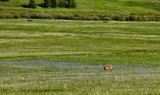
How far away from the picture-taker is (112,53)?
215 ft

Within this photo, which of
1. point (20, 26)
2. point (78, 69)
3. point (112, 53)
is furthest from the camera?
point (20, 26)

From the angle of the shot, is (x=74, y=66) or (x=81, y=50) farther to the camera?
(x=81, y=50)

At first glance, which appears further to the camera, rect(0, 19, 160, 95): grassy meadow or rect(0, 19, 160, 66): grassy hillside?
rect(0, 19, 160, 66): grassy hillside

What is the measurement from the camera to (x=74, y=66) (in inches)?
1953

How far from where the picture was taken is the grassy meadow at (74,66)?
96.2 ft

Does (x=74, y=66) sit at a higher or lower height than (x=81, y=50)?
higher

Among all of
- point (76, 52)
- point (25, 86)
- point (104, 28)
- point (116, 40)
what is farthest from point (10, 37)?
point (25, 86)

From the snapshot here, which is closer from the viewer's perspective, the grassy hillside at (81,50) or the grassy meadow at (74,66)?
the grassy meadow at (74,66)

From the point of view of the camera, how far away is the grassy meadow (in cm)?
2933

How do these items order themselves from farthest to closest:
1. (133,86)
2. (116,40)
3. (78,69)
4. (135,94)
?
(116,40)
(78,69)
(133,86)
(135,94)

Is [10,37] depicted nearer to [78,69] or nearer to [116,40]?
[116,40]

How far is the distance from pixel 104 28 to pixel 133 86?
9544cm

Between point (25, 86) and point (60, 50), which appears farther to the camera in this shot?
point (60, 50)

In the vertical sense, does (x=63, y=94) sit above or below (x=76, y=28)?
above
